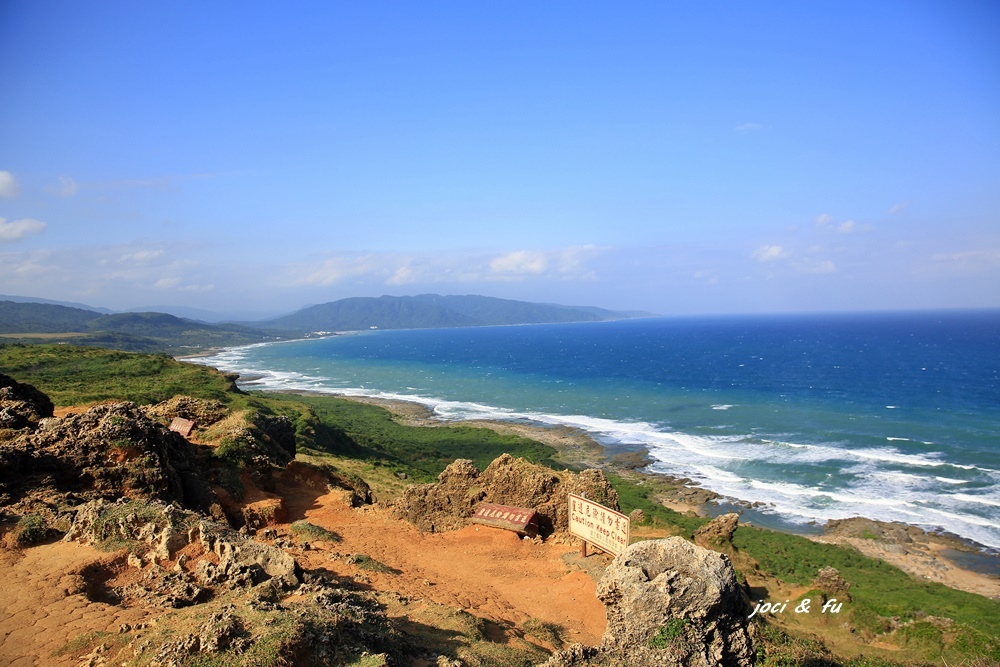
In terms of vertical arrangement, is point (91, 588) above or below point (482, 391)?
above

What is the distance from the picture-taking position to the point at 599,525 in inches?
545

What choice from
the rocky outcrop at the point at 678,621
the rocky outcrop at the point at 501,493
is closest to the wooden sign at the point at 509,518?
the rocky outcrop at the point at 501,493

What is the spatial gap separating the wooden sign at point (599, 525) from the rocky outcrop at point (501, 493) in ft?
7.01

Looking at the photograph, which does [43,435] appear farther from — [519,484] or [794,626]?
[794,626]

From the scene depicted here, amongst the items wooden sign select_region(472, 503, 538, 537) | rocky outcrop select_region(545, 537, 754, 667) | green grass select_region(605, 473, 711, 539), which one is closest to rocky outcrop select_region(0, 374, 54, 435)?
wooden sign select_region(472, 503, 538, 537)

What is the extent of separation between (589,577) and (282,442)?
19.6 meters

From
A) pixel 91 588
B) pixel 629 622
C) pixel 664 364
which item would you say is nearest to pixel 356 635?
pixel 629 622

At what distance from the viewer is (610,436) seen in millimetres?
53062

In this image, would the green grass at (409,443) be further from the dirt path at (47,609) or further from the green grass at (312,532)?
the dirt path at (47,609)

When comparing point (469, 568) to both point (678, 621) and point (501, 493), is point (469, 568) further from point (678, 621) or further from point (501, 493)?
point (678, 621)

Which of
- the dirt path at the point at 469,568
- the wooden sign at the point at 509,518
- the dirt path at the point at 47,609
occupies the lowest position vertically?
the dirt path at the point at 469,568

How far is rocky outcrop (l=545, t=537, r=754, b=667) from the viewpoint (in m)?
7.28

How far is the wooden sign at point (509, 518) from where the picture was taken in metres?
16.5

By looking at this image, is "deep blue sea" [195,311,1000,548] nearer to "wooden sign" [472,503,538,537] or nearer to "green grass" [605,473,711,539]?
"green grass" [605,473,711,539]
